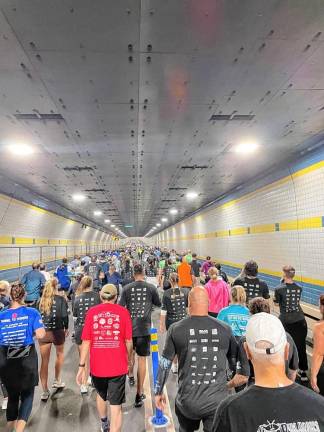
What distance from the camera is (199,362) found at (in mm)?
3230

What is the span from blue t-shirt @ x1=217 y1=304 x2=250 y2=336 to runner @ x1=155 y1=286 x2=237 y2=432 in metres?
1.58

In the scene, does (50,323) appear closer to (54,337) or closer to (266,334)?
(54,337)

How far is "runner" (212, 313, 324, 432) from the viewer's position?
5.34 ft

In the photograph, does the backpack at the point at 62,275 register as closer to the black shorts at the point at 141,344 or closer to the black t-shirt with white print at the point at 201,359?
the black shorts at the point at 141,344

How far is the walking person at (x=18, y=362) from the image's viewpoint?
180 inches

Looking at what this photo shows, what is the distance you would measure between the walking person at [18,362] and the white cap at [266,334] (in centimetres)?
353

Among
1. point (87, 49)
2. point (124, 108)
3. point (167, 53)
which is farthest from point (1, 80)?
point (167, 53)

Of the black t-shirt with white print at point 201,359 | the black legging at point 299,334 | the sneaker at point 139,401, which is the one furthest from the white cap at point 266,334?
the black legging at point 299,334

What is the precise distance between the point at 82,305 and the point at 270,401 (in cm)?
528

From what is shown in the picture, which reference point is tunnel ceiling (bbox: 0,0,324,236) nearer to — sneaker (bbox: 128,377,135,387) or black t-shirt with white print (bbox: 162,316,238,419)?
black t-shirt with white print (bbox: 162,316,238,419)

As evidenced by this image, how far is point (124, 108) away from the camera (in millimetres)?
6805

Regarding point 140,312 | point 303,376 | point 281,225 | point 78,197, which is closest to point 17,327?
point 140,312

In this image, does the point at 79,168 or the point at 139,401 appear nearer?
the point at 139,401

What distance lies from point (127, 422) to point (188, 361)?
272cm
